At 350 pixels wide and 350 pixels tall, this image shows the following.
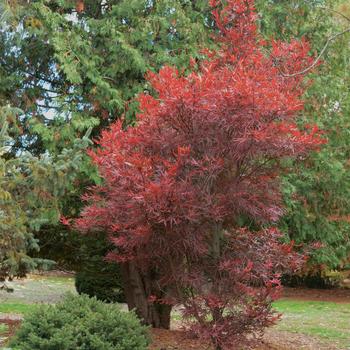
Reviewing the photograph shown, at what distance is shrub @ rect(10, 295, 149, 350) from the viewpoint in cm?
549

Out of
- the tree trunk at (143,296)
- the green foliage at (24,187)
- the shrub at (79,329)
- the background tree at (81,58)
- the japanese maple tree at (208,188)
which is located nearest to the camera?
the shrub at (79,329)

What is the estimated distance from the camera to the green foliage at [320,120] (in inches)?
435

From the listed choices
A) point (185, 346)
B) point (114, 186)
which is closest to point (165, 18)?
point (114, 186)

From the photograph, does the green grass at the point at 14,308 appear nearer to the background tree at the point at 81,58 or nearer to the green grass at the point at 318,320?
the background tree at the point at 81,58

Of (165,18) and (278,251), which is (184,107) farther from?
(165,18)

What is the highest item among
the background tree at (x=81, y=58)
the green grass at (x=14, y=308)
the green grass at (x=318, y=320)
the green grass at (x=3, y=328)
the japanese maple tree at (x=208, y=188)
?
the background tree at (x=81, y=58)

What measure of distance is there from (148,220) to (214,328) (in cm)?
128

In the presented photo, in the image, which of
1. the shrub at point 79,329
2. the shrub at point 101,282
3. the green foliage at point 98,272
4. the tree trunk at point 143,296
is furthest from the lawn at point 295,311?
the tree trunk at point 143,296

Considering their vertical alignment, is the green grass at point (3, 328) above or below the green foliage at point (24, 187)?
below

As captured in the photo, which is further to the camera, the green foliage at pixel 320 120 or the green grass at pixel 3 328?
the green foliage at pixel 320 120

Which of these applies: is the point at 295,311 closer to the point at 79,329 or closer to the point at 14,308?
the point at 14,308

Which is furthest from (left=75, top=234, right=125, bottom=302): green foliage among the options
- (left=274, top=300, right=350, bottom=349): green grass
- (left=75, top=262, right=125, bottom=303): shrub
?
(left=274, top=300, right=350, bottom=349): green grass

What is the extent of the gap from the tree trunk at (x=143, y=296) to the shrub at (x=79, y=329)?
10.9 feet

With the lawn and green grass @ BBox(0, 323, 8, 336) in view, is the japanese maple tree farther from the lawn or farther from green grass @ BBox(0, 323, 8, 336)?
green grass @ BBox(0, 323, 8, 336)
